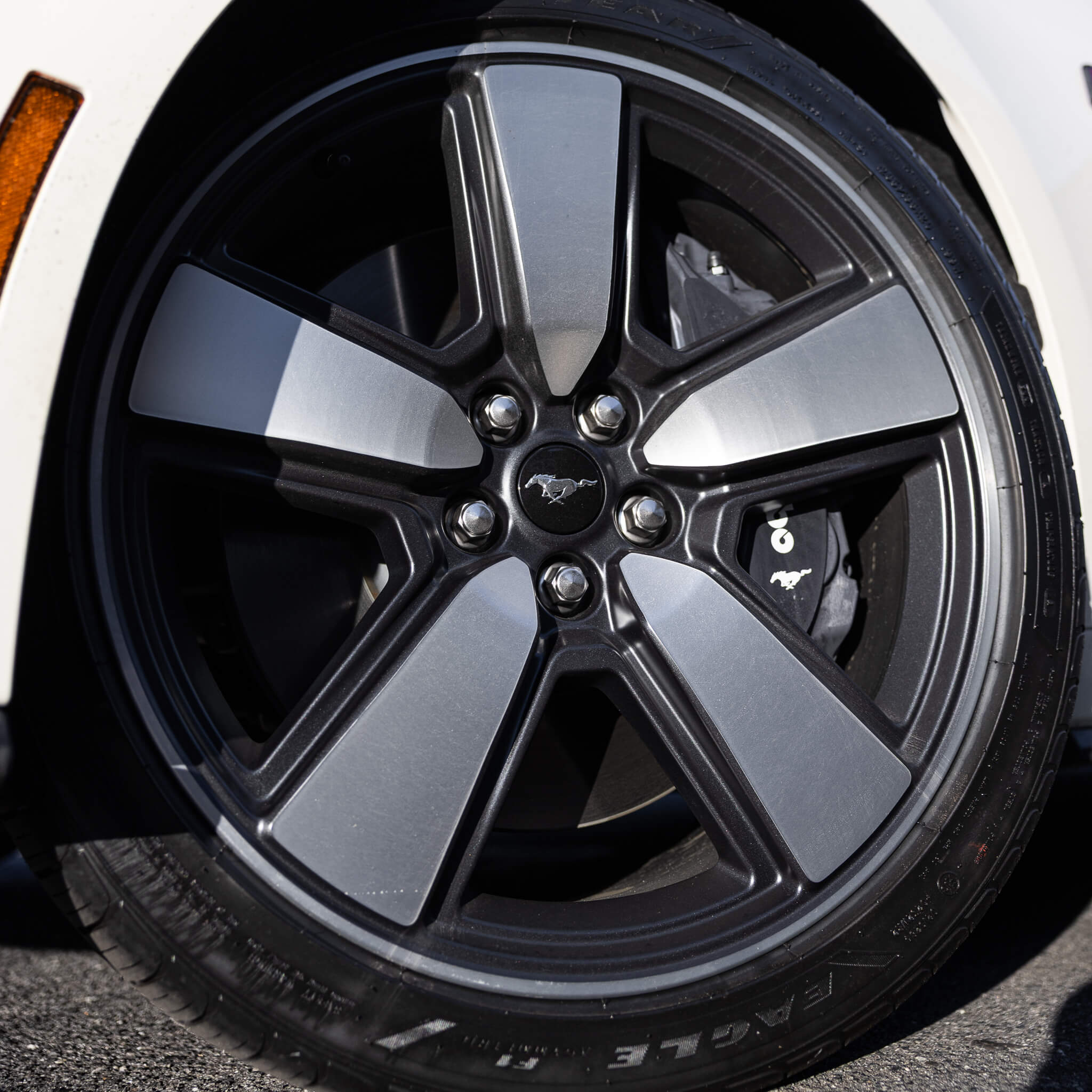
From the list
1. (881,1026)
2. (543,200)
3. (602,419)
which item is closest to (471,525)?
(602,419)

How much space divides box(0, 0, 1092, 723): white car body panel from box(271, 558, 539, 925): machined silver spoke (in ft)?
1.17

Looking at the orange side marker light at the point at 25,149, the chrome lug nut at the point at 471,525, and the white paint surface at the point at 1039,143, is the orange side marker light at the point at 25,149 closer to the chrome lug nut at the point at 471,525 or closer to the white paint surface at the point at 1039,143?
the chrome lug nut at the point at 471,525

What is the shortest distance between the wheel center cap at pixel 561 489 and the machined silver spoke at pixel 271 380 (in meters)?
0.14

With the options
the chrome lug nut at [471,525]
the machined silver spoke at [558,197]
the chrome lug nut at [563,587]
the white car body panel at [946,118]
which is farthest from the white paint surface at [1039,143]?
the chrome lug nut at [471,525]

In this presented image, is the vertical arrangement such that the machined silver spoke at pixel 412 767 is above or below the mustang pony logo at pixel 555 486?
below

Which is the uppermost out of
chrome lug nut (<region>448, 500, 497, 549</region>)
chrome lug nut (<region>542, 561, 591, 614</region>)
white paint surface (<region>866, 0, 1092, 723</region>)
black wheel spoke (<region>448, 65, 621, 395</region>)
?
white paint surface (<region>866, 0, 1092, 723</region>)

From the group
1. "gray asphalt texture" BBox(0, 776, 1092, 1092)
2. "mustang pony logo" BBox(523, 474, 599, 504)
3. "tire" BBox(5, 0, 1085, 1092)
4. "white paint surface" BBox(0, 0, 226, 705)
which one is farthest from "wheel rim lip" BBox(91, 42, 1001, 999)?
"mustang pony logo" BBox(523, 474, 599, 504)

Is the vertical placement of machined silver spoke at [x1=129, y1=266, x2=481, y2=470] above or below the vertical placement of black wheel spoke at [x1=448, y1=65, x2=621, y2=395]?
below

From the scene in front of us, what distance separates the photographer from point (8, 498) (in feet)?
3.02

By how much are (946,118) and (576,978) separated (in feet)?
4.23

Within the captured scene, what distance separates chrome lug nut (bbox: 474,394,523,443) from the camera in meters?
1.27

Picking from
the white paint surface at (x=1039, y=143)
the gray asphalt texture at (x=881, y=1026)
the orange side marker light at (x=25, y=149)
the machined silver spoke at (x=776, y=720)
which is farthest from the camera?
the white paint surface at (x=1039, y=143)

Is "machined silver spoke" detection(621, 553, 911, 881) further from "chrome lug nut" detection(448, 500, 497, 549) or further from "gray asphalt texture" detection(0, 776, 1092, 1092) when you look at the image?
"gray asphalt texture" detection(0, 776, 1092, 1092)

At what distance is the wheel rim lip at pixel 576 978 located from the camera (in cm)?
105
